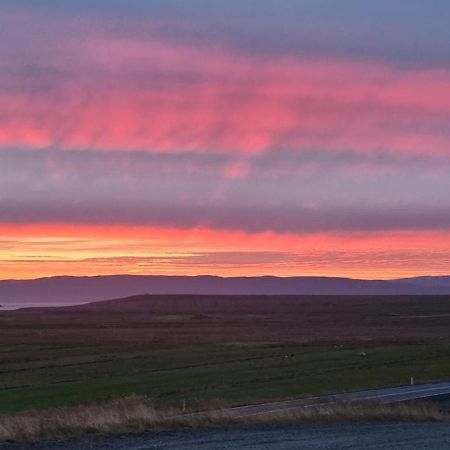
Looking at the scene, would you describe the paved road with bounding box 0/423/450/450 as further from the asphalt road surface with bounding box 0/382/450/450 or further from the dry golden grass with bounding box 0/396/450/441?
the dry golden grass with bounding box 0/396/450/441

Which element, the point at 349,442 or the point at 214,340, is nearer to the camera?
the point at 349,442

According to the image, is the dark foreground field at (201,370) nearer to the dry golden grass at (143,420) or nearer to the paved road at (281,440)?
the dry golden grass at (143,420)

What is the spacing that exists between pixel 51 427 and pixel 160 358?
4132 centimetres

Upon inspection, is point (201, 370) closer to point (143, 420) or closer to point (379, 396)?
point (379, 396)

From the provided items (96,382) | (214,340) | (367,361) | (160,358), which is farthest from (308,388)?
(214,340)

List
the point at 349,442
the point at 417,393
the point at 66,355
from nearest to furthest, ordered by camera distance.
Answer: the point at 349,442
the point at 417,393
the point at 66,355

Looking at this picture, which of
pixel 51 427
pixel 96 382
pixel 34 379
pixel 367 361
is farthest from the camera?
pixel 367 361

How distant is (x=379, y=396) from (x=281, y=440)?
18.5 meters

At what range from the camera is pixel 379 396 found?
33.0 meters

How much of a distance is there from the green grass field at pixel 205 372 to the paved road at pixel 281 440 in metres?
13.4

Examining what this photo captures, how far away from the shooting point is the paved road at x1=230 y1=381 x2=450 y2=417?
29.4m

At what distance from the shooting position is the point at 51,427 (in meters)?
15.9

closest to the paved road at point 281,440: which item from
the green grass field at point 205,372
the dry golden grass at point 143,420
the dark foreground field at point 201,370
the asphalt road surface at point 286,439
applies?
the asphalt road surface at point 286,439

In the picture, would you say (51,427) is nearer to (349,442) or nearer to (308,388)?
(349,442)
